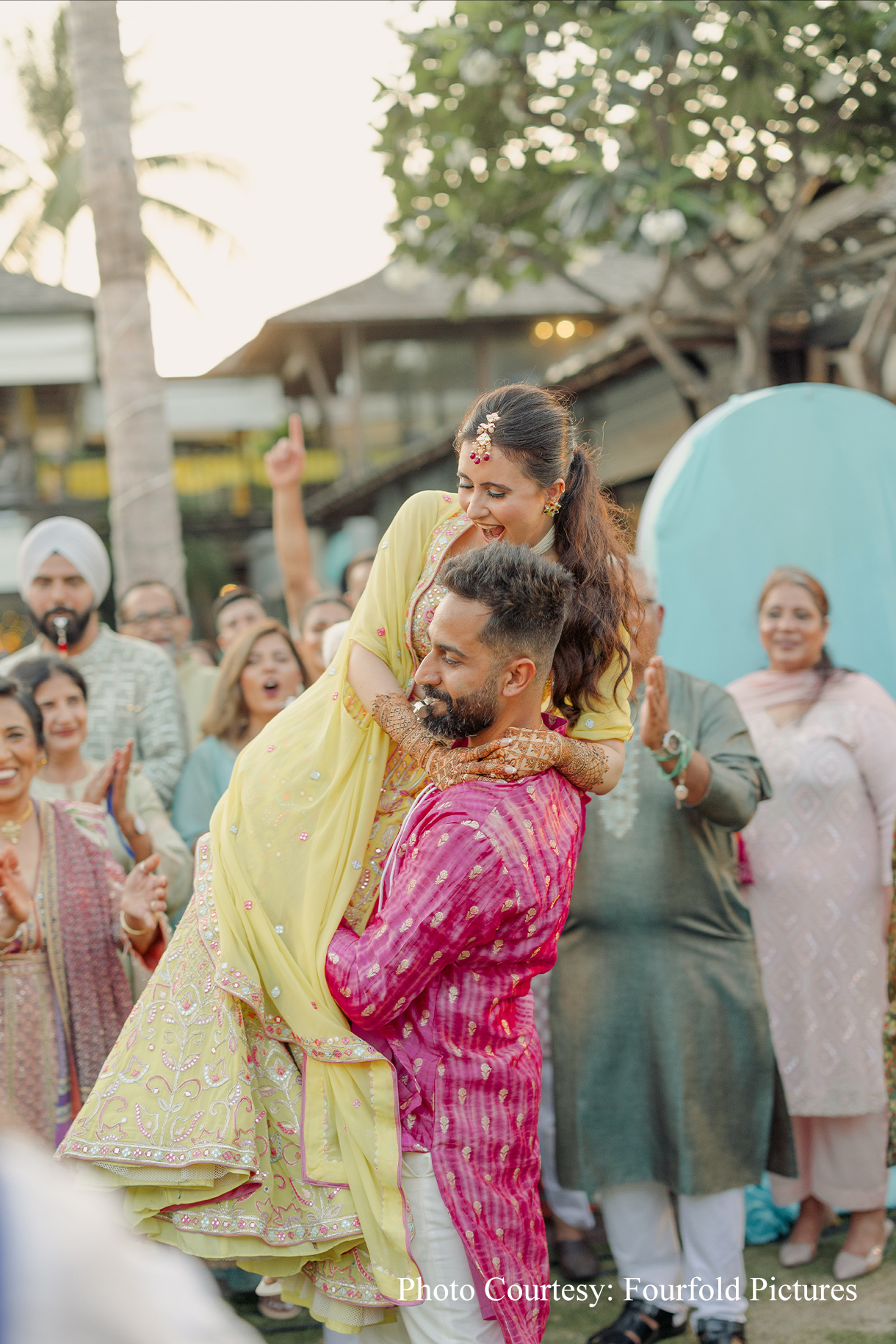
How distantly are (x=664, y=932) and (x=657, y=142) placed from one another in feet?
17.7

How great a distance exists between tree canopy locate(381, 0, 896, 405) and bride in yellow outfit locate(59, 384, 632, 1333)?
5.02 metres

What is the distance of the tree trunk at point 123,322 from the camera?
632 cm

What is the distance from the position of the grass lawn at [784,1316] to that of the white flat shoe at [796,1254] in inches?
0.8

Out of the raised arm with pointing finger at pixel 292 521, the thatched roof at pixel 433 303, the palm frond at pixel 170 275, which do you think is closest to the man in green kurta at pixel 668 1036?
the raised arm with pointing finger at pixel 292 521

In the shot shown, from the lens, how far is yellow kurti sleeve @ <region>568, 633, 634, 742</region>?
2258mm

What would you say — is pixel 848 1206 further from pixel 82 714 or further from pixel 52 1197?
pixel 52 1197

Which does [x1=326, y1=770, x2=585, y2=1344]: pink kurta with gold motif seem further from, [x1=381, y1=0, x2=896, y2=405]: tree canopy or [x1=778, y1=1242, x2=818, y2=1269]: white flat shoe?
[x1=381, y1=0, x2=896, y2=405]: tree canopy

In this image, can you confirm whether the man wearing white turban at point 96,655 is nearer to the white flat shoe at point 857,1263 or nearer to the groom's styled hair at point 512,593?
the groom's styled hair at point 512,593

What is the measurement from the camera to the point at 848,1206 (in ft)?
11.8

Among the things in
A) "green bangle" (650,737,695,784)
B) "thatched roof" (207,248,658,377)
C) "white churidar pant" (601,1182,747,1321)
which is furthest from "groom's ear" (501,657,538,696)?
"thatched roof" (207,248,658,377)

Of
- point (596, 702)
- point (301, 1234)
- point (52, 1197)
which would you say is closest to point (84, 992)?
point (301, 1234)

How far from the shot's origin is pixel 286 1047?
2143 millimetres

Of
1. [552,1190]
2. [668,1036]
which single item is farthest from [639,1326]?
[668,1036]

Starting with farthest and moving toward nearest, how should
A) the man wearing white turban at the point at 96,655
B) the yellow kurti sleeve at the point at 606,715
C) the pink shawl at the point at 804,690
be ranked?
the man wearing white turban at the point at 96,655
the pink shawl at the point at 804,690
the yellow kurti sleeve at the point at 606,715
